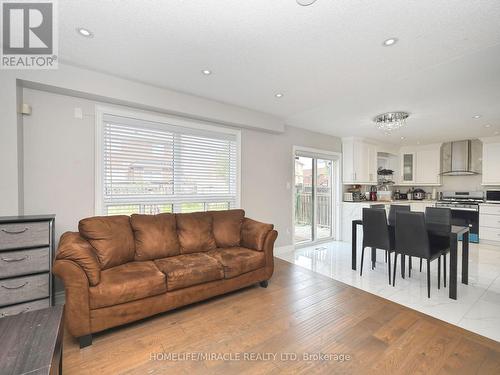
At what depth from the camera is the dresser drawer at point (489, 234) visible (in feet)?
17.0

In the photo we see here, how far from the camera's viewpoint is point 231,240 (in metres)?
3.27

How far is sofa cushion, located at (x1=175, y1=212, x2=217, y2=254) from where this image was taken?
2.99 m

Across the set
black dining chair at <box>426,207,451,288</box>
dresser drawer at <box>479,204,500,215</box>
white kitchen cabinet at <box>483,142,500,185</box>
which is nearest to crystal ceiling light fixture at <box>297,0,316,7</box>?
black dining chair at <box>426,207,451,288</box>

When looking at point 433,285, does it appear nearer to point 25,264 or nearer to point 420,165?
point 25,264

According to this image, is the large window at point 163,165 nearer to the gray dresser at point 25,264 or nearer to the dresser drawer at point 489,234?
the gray dresser at point 25,264

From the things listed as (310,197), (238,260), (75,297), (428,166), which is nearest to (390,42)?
(238,260)

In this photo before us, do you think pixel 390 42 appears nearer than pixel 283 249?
Yes

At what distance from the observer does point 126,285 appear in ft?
6.76

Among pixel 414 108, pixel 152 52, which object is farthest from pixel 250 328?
pixel 414 108

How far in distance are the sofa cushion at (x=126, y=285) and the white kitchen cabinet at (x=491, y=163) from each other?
23.9 ft

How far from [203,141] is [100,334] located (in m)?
2.71

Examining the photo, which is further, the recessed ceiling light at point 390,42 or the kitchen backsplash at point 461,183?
the kitchen backsplash at point 461,183

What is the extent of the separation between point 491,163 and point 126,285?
25.3 feet

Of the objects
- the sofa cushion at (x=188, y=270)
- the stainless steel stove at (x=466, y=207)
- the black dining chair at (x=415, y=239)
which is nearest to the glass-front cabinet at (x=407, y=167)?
the stainless steel stove at (x=466, y=207)
